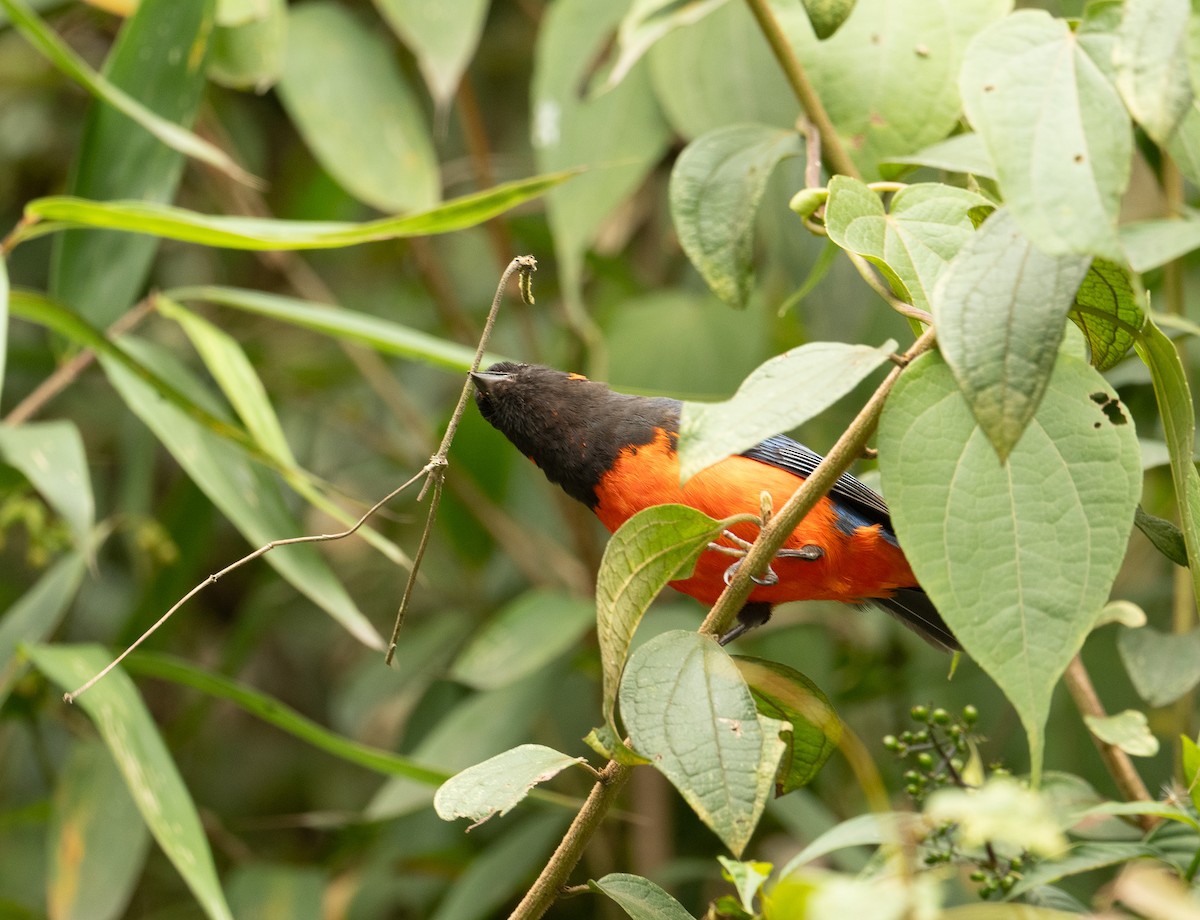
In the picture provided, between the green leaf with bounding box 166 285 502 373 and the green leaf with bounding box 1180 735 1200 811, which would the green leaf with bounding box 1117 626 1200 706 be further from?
Answer: the green leaf with bounding box 166 285 502 373

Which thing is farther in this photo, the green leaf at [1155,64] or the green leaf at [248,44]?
the green leaf at [248,44]

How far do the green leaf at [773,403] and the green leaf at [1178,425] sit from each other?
0.32 meters

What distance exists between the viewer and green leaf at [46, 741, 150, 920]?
2.78 meters

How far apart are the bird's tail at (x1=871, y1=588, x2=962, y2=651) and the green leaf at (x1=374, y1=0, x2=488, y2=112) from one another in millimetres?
1510

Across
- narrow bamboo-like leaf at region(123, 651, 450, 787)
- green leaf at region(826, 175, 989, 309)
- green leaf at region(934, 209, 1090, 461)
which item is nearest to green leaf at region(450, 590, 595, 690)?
narrow bamboo-like leaf at region(123, 651, 450, 787)

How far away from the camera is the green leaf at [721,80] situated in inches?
115

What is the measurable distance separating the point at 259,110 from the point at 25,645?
10.1 feet

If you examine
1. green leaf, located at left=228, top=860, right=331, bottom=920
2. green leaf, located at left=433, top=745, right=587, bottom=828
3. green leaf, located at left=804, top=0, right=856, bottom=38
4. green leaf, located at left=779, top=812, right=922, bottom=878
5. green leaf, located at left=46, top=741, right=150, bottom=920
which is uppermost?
green leaf, located at left=804, top=0, right=856, bottom=38

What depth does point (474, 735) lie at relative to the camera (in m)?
3.27

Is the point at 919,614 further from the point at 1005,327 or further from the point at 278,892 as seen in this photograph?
the point at 278,892

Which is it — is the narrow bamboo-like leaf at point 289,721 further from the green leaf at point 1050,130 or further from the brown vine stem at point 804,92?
the green leaf at point 1050,130

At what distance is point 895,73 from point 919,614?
1006 mm

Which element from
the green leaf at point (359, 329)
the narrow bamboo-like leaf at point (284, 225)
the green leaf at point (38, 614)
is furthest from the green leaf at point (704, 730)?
the green leaf at point (38, 614)

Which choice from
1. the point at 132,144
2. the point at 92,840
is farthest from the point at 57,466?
the point at 92,840
